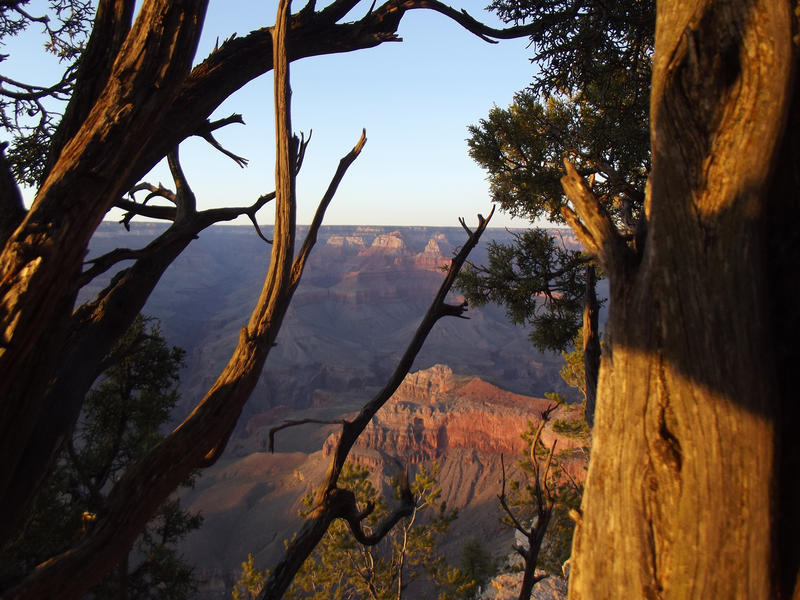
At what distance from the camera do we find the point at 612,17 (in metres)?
5.71

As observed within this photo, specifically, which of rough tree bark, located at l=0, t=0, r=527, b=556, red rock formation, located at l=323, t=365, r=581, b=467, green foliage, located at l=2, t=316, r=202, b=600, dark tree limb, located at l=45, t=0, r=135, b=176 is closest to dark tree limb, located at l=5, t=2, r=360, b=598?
rough tree bark, located at l=0, t=0, r=527, b=556

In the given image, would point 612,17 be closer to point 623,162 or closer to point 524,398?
point 623,162

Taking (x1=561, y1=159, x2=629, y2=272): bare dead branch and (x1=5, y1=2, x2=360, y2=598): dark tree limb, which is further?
(x1=561, y1=159, x2=629, y2=272): bare dead branch

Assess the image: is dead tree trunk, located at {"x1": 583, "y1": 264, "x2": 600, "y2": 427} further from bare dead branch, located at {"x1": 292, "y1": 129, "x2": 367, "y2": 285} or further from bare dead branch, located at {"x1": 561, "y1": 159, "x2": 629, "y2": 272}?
bare dead branch, located at {"x1": 292, "y1": 129, "x2": 367, "y2": 285}

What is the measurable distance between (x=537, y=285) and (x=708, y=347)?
26.0 ft

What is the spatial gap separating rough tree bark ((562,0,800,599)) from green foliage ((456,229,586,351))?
7.15 m

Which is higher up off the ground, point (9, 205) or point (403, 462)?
point (9, 205)

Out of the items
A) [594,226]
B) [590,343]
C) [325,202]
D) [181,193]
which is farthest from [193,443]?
[590,343]

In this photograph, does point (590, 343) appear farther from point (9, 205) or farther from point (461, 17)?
point (9, 205)

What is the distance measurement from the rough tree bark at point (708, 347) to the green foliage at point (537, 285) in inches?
282

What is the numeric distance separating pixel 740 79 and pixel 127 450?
13.5m

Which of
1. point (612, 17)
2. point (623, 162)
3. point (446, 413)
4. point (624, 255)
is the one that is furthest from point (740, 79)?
point (446, 413)

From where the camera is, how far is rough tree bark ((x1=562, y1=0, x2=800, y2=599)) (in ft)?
6.08

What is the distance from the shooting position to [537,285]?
9719 mm
